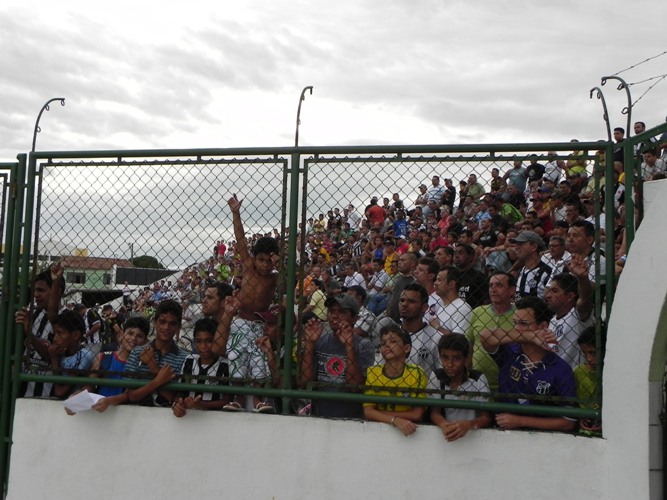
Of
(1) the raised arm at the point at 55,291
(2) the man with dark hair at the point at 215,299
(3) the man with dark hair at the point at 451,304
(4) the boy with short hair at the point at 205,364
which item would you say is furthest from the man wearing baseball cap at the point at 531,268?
(1) the raised arm at the point at 55,291

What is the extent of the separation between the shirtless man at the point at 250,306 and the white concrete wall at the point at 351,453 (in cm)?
35

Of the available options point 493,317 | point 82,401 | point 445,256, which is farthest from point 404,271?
point 82,401

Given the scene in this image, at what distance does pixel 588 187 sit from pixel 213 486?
3003mm

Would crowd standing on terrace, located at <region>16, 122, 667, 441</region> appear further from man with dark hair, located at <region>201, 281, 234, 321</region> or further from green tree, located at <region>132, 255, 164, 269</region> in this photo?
green tree, located at <region>132, 255, 164, 269</region>

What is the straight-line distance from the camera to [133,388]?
4.65 meters

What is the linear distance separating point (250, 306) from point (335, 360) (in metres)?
0.72

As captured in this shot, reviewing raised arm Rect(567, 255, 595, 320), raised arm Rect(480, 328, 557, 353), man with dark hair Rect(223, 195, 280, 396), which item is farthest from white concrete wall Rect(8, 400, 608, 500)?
raised arm Rect(567, 255, 595, 320)

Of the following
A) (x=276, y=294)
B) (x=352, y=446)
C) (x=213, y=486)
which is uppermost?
(x=276, y=294)

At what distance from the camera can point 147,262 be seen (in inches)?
198

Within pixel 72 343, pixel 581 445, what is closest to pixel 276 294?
pixel 72 343

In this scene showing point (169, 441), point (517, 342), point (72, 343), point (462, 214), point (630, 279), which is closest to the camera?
point (630, 279)

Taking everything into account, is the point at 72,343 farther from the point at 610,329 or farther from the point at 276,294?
the point at 610,329

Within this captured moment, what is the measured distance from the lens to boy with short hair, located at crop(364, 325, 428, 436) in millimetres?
4242

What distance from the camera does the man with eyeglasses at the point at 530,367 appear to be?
4066 mm
